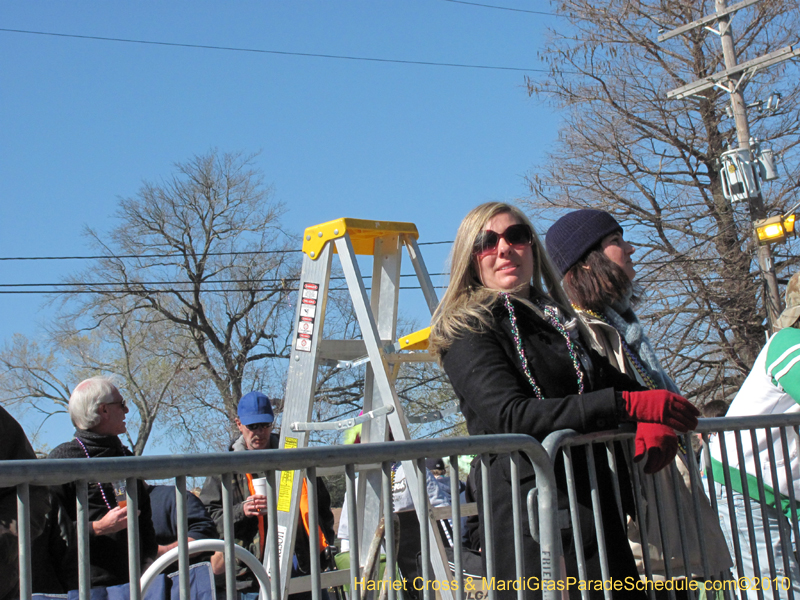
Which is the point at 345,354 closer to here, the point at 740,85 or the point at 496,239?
the point at 496,239

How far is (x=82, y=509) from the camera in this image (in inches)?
65.5

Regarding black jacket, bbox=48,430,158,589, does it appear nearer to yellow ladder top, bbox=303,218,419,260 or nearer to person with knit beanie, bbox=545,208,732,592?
yellow ladder top, bbox=303,218,419,260

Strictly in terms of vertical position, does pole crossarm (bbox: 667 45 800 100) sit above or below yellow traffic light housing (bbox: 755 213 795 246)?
above

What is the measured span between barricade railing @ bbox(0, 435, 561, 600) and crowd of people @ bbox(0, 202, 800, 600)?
0.18 feet

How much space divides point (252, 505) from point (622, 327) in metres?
2.48

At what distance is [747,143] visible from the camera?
15.0m

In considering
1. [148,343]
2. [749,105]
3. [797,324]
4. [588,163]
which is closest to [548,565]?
[797,324]

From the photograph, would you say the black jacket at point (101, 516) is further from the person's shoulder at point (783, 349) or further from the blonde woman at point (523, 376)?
the person's shoulder at point (783, 349)

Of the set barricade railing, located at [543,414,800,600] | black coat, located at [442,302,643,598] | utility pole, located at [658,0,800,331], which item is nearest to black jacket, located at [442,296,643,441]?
black coat, located at [442,302,643,598]

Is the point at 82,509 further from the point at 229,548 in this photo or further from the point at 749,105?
the point at 749,105

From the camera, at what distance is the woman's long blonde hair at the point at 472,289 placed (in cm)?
232

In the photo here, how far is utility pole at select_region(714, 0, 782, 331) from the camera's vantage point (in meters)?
14.8

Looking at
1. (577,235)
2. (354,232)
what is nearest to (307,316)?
(354,232)

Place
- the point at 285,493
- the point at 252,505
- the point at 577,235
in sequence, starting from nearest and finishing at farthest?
the point at 577,235
the point at 285,493
the point at 252,505
